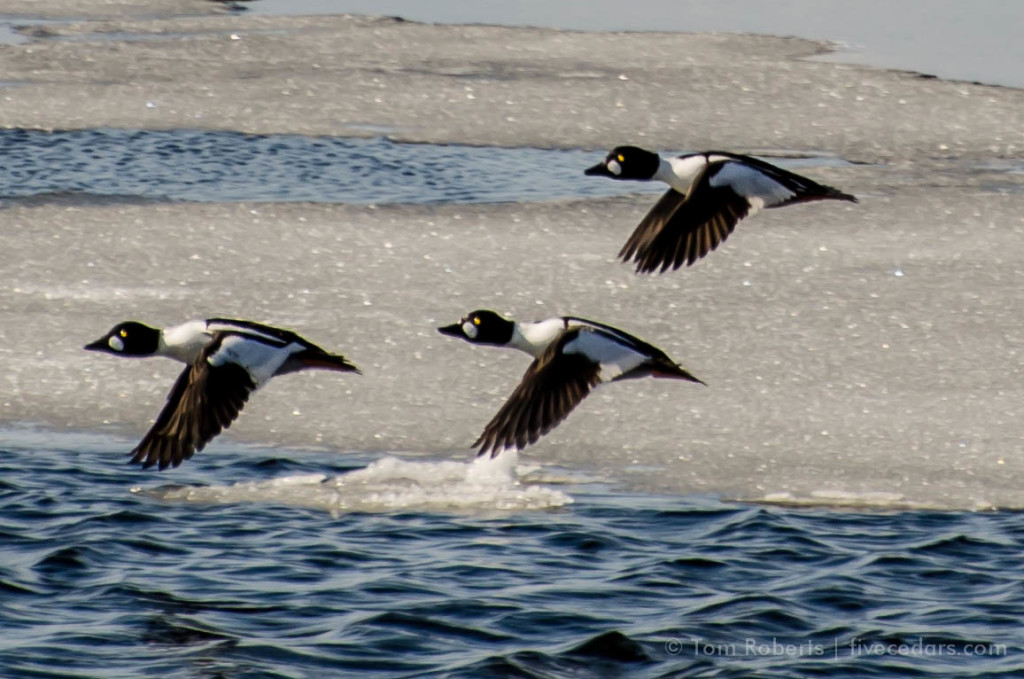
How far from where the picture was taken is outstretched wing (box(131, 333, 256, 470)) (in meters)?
5.41

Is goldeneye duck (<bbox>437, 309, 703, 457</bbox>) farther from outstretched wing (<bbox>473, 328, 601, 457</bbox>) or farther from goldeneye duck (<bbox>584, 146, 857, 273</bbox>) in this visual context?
goldeneye duck (<bbox>584, 146, 857, 273</bbox>)

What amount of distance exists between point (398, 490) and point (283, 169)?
4667mm

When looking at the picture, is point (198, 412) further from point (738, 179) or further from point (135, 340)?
point (738, 179)

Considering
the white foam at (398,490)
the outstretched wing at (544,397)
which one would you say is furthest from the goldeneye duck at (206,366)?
the outstretched wing at (544,397)

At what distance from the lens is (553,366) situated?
18.5ft

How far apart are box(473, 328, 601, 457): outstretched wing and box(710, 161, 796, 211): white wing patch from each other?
30.7 inches

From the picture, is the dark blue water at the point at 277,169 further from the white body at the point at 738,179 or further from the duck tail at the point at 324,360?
the duck tail at the point at 324,360

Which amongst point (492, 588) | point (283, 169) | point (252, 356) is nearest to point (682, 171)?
point (252, 356)

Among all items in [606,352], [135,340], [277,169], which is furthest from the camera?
[277,169]

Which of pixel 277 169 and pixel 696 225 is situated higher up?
pixel 696 225

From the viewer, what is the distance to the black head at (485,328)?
19.6 feet

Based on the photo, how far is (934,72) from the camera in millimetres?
12508

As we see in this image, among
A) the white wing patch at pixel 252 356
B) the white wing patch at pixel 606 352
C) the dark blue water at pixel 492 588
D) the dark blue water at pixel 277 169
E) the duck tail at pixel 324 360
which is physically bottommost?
the dark blue water at pixel 492 588

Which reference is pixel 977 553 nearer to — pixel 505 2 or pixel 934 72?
pixel 934 72
